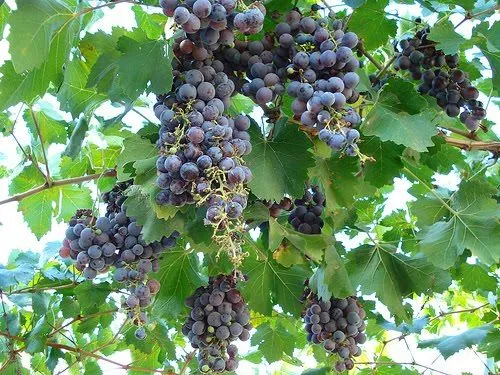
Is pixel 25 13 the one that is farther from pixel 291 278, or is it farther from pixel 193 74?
pixel 291 278

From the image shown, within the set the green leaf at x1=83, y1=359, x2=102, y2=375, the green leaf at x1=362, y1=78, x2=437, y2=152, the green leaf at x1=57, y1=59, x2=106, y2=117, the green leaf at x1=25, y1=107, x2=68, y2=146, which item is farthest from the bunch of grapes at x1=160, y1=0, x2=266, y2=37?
the green leaf at x1=83, y1=359, x2=102, y2=375

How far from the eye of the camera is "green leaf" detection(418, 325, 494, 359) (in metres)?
3.15

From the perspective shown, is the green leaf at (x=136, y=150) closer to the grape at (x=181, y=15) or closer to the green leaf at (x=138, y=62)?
the green leaf at (x=138, y=62)

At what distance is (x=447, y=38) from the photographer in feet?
7.50

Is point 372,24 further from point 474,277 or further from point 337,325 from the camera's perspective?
point 474,277

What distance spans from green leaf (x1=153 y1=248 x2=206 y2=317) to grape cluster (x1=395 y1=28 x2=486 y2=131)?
1.10m

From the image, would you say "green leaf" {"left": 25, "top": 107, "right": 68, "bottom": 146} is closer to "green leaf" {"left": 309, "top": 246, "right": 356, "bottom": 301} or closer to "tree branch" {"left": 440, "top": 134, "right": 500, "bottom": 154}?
"green leaf" {"left": 309, "top": 246, "right": 356, "bottom": 301}

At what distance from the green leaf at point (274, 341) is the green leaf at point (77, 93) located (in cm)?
143

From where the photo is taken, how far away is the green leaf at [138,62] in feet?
6.56

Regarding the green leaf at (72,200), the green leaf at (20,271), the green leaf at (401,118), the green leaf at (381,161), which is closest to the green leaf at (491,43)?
the green leaf at (401,118)

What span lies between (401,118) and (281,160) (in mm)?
384

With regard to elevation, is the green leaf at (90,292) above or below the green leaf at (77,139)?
below

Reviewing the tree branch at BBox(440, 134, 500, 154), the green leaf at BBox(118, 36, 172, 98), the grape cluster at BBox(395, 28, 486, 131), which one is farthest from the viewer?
the tree branch at BBox(440, 134, 500, 154)

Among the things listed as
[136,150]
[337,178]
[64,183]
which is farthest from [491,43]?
[64,183]
